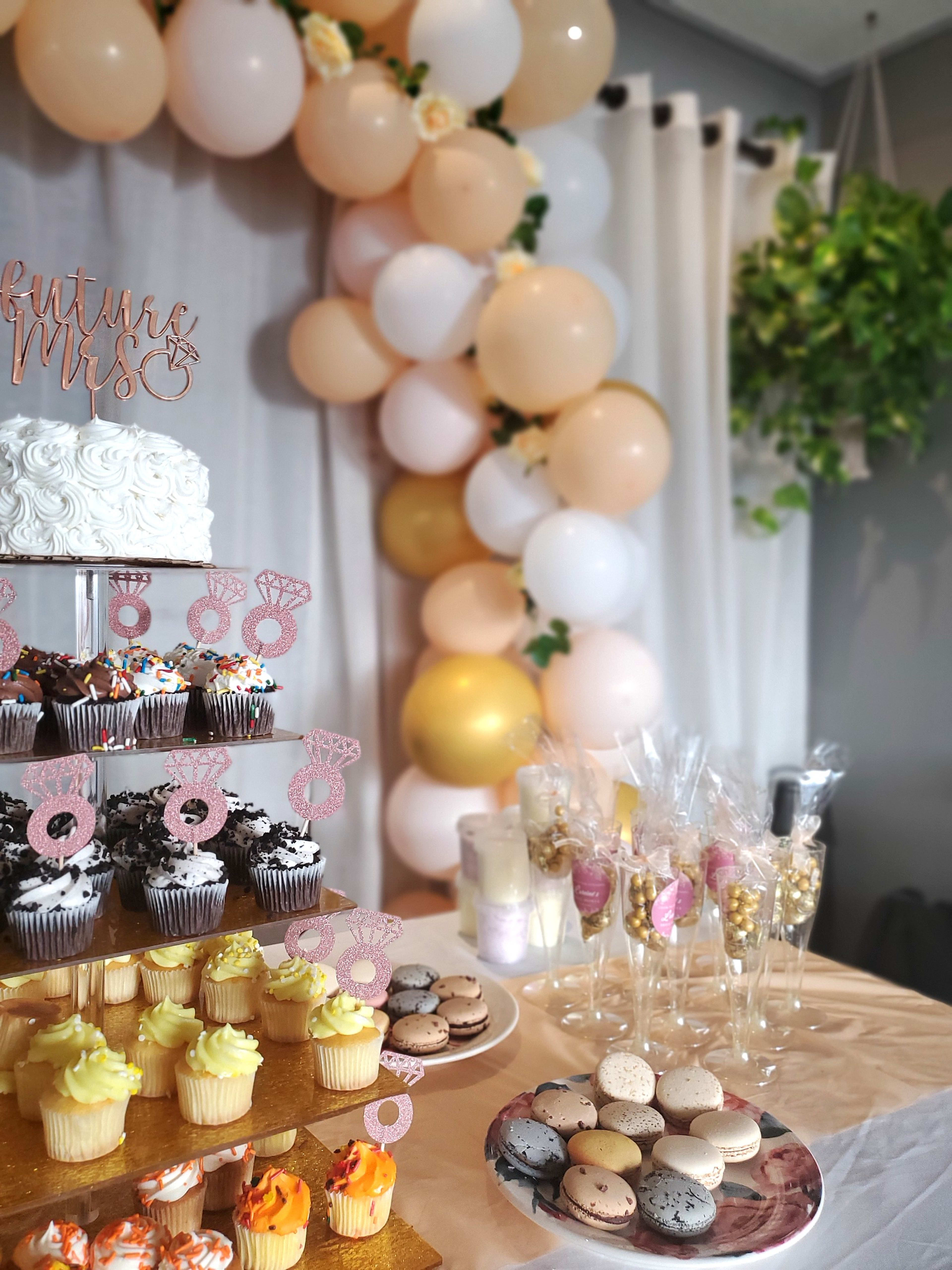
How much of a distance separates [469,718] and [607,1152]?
1390mm

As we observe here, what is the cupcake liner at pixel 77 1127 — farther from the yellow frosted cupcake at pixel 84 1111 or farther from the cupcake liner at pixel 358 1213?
the cupcake liner at pixel 358 1213

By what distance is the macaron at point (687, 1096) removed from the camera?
1.16 m

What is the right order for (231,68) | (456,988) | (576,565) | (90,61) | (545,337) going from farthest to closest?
1. (576,565)
2. (545,337)
3. (231,68)
4. (90,61)
5. (456,988)

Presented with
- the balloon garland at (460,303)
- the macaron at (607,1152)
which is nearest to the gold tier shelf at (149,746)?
the macaron at (607,1152)

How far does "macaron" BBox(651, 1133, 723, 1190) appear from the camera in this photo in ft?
3.42

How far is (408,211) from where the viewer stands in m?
2.50

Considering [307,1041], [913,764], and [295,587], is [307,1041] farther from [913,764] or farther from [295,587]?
[913,764]

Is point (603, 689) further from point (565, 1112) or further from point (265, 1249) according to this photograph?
point (265, 1249)

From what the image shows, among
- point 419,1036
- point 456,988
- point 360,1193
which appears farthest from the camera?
point 456,988

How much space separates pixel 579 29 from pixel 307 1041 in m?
2.25

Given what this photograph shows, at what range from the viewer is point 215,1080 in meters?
0.95

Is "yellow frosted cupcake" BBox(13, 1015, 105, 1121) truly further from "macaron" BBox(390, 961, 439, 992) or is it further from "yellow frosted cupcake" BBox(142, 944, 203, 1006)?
"macaron" BBox(390, 961, 439, 992)

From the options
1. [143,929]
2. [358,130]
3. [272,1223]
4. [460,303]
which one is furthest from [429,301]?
[272,1223]

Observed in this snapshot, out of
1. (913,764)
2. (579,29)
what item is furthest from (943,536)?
(579,29)
